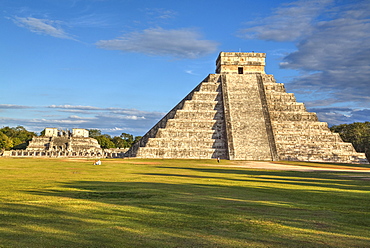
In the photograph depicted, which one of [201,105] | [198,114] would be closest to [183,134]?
[198,114]

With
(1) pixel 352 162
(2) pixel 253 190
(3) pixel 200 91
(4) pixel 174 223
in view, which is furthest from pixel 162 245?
(3) pixel 200 91

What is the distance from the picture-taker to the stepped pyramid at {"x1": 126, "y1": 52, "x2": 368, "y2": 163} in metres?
50.6

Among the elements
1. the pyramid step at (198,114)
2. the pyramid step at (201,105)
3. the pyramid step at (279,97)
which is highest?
the pyramid step at (279,97)

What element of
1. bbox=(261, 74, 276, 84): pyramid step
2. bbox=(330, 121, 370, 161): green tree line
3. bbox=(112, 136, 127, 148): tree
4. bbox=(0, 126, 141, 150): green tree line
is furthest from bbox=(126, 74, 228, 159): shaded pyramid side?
bbox=(112, 136, 127, 148): tree

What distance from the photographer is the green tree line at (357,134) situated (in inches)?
2906

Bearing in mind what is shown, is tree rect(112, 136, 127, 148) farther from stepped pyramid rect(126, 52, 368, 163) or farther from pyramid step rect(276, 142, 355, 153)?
pyramid step rect(276, 142, 355, 153)

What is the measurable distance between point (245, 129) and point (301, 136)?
700 cm

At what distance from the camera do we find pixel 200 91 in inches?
2347

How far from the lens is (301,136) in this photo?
174 ft

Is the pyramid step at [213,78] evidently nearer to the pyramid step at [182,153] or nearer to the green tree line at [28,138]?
the pyramid step at [182,153]

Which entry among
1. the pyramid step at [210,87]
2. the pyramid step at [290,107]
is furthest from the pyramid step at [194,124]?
the pyramid step at [290,107]

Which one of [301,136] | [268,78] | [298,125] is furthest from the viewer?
[268,78]

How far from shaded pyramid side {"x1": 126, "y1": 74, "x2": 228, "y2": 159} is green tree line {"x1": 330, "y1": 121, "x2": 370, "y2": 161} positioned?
30.6 m

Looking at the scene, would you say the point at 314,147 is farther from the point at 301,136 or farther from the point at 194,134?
the point at 194,134
